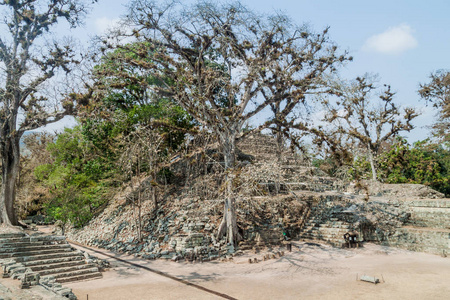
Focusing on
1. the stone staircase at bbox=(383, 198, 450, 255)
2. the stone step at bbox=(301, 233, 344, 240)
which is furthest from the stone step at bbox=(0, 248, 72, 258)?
the stone staircase at bbox=(383, 198, 450, 255)

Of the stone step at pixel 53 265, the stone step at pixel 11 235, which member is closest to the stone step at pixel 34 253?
the stone step at pixel 53 265

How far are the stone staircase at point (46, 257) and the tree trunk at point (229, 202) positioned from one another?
6.25 m

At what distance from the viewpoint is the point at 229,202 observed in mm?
15289

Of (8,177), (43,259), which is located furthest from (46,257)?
(8,177)

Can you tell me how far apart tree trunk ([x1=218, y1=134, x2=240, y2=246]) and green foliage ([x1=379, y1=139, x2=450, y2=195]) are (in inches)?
680

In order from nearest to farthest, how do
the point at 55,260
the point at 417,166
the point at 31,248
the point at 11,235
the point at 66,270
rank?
the point at 66,270 < the point at 55,260 < the point at 31,248 < the point at 11,235 < the point at 417,166

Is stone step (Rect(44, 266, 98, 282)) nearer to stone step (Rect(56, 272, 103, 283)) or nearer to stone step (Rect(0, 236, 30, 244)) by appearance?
stone step (Rect(56, 272, 103, 283))

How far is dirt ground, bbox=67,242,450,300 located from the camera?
894 cm

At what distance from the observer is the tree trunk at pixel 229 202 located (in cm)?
1429

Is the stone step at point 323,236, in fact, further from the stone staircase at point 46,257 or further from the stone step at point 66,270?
the stone step at point 66,270

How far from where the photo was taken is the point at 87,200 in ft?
70.4

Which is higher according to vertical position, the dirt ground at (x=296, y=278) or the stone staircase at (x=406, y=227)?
the stone staircase at (x=406, y=227)

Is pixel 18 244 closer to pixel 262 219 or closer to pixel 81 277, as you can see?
pixel 81 277

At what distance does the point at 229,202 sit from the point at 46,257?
8.36 meters
